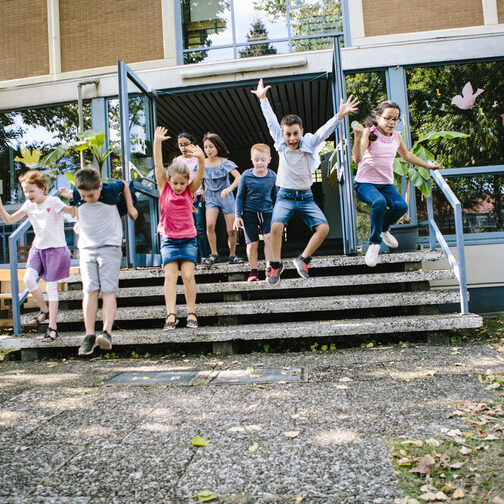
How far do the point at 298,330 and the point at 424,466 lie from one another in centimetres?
249

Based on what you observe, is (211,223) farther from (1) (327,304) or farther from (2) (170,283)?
Answer: (1) (327,304)

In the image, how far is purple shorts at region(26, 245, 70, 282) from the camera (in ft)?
16.1

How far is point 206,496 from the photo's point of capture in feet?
6.07

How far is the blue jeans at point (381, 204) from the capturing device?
Answer: 191 inches

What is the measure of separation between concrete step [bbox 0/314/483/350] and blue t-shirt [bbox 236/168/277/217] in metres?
1.28

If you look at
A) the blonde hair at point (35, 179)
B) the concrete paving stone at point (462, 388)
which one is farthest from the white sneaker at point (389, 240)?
the blonde hair at point (35, 179)

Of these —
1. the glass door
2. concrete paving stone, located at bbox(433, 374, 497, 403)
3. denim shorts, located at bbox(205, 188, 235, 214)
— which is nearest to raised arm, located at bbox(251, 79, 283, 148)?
denim shorts, located at bbox(205, 188, 235, 214)

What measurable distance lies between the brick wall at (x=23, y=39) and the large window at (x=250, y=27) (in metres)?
2.47

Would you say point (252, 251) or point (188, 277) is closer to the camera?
point (188, 277)

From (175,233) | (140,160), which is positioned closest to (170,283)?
(175,233)

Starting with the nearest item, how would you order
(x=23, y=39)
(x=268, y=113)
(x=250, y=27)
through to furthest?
(x=268, y=113) → (x=250, y=27) → (x=23, y=39)

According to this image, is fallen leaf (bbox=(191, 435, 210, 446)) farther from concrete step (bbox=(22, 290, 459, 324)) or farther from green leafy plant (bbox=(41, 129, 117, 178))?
green leafy plant (bbox=(41, 129, 117, 178))

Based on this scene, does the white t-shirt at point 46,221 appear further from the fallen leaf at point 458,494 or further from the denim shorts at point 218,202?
the fallen leaf at point 458,494

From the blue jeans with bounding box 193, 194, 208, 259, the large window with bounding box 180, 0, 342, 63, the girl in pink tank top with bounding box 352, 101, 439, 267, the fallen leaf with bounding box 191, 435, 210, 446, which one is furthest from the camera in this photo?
the large window with bounding box 180, 0, 342, 63
